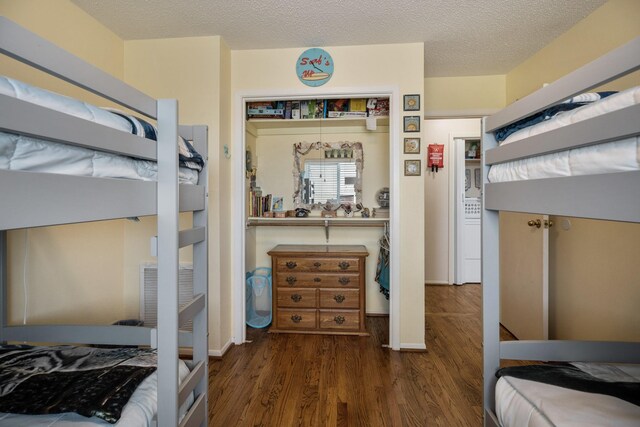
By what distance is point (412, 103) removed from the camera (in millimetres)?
2359

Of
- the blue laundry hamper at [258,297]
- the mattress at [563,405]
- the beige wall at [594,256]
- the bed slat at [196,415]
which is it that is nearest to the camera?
the mattress at [563,405]

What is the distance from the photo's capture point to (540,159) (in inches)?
36.9

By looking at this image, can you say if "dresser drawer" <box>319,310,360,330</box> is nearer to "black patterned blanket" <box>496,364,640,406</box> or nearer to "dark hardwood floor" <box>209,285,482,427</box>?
"dark hardwood floor" <box>209,285,482,427</box>

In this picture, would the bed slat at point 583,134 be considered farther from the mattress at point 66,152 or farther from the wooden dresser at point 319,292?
the wooden dresser at point 319,292

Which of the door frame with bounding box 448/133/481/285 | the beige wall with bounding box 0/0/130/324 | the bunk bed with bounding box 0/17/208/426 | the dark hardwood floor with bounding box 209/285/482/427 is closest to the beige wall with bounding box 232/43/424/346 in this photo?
the dark hardwood floor with bounding box 209/285/482/427

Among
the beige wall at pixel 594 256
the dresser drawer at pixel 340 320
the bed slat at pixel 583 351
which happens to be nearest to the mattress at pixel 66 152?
the bed slat at pixel 583 351

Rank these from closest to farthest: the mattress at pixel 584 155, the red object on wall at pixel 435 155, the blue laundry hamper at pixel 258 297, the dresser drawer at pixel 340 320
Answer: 1. the mattress at pixel 584 155
2. the dresser drawer at pixel 340 320
3. the blue laundry hamper at pixel 258 297
4. the red object on wall at pixel 435 155

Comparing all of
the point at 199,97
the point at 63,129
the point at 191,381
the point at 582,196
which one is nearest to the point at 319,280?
the point at 191,381

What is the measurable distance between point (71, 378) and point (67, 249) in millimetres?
1220

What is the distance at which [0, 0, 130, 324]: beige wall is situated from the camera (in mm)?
1665

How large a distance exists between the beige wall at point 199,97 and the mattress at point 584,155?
1895 millimetres

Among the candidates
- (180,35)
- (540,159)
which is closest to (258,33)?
(180,35)

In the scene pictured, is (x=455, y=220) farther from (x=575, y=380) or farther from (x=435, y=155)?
(x=575, y=380)

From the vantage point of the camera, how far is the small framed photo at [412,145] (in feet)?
7.76
